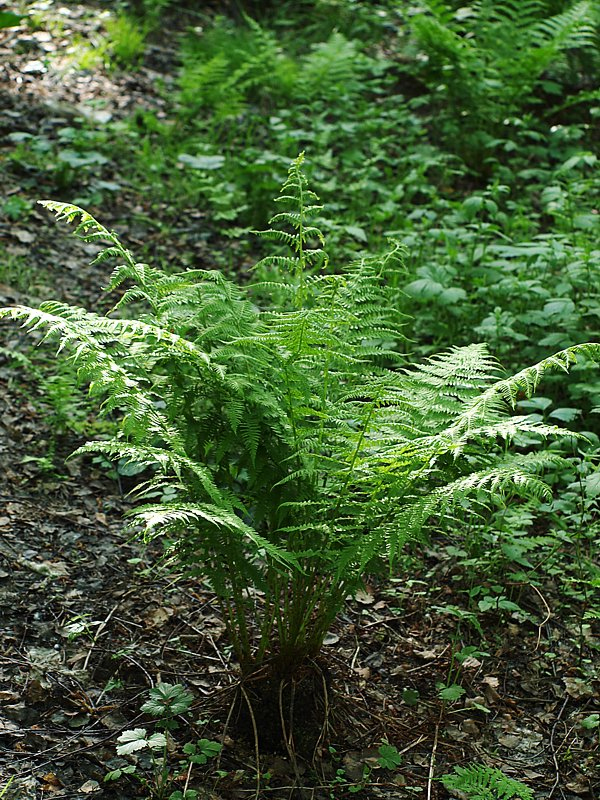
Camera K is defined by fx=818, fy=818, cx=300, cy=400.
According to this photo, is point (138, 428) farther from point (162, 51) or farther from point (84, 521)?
point (162, 51)

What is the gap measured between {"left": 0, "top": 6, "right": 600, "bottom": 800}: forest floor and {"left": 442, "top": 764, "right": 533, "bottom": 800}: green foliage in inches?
4.9

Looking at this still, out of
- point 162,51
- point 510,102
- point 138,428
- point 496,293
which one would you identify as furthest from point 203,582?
point 162,51

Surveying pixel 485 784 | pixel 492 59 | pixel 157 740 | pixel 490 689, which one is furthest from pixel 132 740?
pixel 492 59

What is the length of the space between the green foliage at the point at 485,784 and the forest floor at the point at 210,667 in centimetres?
13

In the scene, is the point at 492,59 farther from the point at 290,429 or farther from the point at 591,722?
the point at 591,722

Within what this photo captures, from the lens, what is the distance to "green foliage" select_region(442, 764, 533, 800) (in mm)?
2180

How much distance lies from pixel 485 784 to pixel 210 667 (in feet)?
3.05

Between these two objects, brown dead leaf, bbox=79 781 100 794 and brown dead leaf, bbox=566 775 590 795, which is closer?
brown dead leaf, bbox=79 781 100 794

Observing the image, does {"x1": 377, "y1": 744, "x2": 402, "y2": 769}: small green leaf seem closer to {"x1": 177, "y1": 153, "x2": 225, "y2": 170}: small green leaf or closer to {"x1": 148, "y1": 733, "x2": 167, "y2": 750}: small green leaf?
{"x1": 148, "y1": 733, "x2": 167, "y2": 750}: small green leaf

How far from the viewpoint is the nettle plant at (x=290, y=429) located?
2037mm

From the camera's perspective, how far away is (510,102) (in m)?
6.00

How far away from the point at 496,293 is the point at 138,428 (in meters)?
2.76

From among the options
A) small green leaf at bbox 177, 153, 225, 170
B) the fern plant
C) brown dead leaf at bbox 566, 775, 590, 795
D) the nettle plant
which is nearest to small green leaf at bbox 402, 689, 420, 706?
the nettle plant

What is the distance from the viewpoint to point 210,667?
2703 mm
